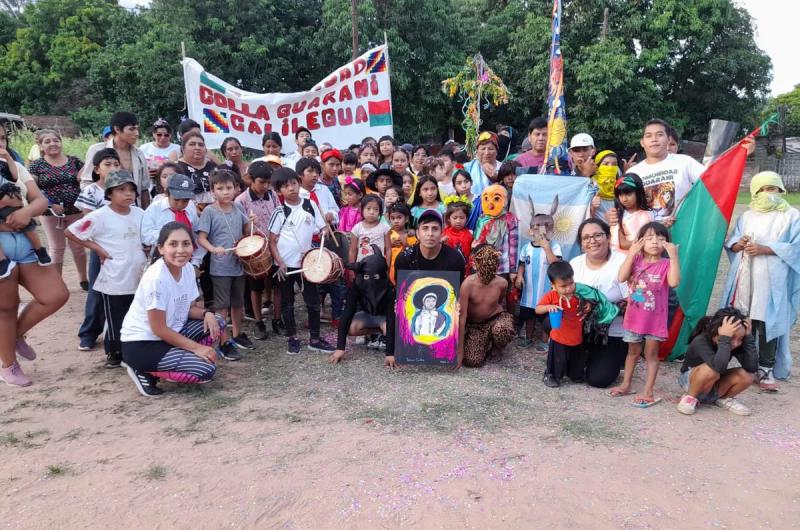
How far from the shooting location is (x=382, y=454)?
3117 millimetres

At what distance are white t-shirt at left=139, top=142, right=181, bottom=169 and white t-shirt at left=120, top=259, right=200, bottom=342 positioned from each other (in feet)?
8.52

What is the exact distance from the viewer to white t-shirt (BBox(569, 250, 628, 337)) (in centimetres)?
417

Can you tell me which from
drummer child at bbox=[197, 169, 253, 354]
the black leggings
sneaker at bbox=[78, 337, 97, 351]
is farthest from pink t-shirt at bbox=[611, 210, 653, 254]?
sneaker at bbox=[78, 337, 97, 351]

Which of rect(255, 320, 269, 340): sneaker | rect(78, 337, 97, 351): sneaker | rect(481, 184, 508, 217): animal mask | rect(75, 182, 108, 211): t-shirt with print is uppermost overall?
rect(75, 182, 108, 211): t-shirt with print

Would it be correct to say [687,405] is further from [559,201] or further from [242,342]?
[242,342]

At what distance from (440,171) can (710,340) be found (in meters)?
3.29

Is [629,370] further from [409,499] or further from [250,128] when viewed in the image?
[250,128]

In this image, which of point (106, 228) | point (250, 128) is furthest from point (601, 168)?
point (250, 128)

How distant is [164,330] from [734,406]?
3.92 metres

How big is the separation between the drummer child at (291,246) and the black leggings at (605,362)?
85.5 inches

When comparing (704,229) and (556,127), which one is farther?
(556,127)

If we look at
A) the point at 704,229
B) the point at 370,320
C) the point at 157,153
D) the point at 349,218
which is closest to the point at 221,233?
the point at 349,218

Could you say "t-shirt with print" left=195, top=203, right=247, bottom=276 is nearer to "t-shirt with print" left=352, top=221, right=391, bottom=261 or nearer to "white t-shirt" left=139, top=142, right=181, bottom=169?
"t-shirt with print" left=352, top=221, right=391, bottom=261

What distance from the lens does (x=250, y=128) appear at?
836 cm
